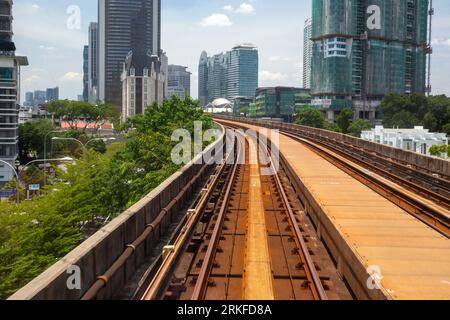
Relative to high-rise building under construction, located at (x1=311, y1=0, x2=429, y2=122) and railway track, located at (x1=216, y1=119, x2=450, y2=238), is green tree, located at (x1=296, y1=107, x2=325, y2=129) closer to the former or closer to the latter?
high-rise building under construction, located at (x1=311, y1=0, x2=429, y2=122)

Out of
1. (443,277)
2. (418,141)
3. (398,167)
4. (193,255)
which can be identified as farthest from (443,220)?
(418,141)

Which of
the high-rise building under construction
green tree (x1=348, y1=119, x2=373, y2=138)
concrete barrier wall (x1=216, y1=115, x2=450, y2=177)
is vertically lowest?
concrete barrier wall (x1=216, y1=115, x2=450, y2=177)

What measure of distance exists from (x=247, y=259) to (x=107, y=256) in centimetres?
311

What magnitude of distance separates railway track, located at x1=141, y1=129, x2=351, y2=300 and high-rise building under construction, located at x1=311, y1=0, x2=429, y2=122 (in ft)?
440

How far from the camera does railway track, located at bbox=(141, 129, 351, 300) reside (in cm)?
826

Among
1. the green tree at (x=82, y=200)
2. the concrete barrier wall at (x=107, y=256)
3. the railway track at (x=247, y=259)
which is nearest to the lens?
the concrete barrier wall at (x=107, y=256)

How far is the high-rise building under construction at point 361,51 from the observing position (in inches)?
5635

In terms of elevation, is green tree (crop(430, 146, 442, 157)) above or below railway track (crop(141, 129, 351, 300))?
above

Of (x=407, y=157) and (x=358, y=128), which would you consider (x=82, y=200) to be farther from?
(x=358, y=128)

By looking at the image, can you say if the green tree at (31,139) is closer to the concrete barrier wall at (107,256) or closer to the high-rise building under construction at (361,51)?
the concrete barrier wall at (107,256)

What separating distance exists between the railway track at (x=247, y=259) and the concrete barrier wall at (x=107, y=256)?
606 millimetres

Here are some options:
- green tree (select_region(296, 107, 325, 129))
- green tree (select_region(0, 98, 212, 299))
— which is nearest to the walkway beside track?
green tree (select_region(0, 98, 212, 299))

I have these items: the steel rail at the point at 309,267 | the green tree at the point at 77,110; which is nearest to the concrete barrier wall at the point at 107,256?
the steel rail at the point at 309,267
